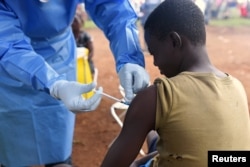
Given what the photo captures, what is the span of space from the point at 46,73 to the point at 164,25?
0.52 metres

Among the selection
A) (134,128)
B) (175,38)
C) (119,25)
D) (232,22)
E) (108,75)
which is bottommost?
(232,22)

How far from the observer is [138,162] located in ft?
6.09

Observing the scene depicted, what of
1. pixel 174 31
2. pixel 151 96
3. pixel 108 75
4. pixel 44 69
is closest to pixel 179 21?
pixel 174 31

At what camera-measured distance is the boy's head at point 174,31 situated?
4.86 ft

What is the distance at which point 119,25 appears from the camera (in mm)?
2012

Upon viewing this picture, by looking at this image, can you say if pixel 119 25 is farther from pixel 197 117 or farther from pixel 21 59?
pixel 197 117

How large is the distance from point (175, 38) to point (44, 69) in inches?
21.7

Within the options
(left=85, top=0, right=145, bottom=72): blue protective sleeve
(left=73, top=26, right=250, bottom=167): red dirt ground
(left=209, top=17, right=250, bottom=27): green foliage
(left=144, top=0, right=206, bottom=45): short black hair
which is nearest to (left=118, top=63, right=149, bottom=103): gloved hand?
(left=85, top=0, right=145, bottom=72): blue protective sleeve

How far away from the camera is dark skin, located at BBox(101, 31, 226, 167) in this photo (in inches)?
54.9

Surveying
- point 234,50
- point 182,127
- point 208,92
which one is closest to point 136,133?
point 182,127

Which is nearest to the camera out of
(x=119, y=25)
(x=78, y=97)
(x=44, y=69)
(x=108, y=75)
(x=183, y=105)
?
(x=183, y=105)

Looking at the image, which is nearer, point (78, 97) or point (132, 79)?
point (78, 97)

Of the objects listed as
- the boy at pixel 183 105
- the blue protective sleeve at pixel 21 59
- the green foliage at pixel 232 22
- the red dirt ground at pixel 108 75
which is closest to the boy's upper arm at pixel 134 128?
the boy at pixel 183 105

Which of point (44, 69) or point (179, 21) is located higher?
point (179, 21)
